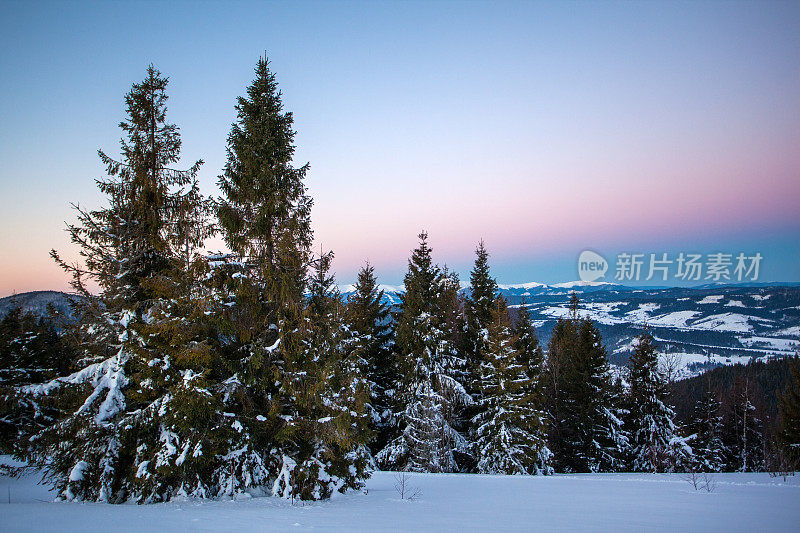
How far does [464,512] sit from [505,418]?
11787mm

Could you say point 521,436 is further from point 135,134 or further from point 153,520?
point 135,134

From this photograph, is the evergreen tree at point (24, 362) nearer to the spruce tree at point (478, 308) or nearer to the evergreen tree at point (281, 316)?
the evergreen tree at point (281, 316)

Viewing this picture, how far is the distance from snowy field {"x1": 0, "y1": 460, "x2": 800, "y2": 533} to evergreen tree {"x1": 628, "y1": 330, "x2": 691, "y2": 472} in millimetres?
15162

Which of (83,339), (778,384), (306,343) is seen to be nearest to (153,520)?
(306,343)

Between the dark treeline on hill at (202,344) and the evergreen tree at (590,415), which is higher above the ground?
the dark treeline on hill at (202,344)

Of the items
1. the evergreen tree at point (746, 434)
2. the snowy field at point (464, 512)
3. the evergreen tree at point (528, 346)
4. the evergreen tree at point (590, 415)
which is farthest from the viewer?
the evergreen tree at point (746, 434)

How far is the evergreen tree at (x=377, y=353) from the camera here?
2308 centimetres

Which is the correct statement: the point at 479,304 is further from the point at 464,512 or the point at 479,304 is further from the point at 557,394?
the point at 464,512

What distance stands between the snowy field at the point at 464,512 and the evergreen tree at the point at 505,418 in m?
7.53

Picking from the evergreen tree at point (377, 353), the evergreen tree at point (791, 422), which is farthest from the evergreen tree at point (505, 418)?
the evergreen tree at point (791, 422)

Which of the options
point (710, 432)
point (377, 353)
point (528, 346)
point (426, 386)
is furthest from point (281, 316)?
point (710, 432)

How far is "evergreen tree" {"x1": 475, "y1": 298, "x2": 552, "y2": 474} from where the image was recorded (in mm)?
20844

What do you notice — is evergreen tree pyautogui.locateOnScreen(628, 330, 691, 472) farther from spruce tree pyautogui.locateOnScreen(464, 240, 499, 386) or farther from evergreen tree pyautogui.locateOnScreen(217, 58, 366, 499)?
evergreen tree pyautogui.locateOnScreen(217, 58, 366, 499)

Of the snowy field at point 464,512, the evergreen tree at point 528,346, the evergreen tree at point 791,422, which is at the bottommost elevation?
the evergreen tree at point 791,422
